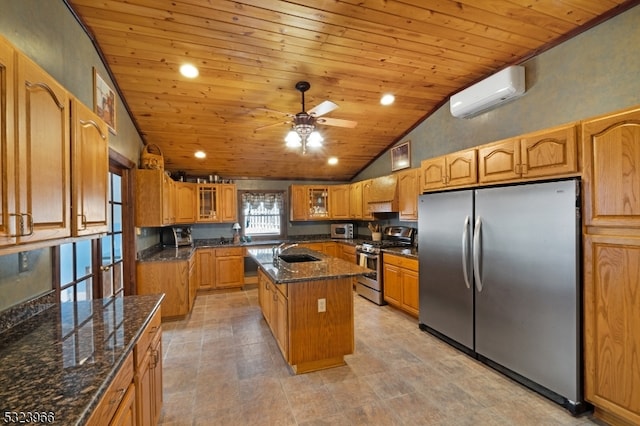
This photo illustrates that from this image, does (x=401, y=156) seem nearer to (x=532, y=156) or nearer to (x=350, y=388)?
(x=532, y=156)

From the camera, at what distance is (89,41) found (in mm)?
2584

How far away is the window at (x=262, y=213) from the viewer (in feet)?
20.6

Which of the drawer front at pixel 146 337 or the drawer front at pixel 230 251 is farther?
the drawer front at pixel 230 251

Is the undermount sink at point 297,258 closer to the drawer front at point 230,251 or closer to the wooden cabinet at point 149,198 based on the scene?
the wooden cabinet at point 149,198

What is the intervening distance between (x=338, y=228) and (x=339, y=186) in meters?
0.92

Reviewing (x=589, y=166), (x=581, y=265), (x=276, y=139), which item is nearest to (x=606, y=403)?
(x=581, y=265)

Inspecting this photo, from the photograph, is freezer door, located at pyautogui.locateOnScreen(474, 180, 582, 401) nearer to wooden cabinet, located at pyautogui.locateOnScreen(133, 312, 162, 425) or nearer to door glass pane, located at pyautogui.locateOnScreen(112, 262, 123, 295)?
wooden cabinet, located at pyautogui.locateOnScreen(133, 312, 162, 425)

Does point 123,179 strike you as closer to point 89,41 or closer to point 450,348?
point 89,41

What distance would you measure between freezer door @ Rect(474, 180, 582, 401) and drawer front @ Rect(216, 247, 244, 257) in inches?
→ 161

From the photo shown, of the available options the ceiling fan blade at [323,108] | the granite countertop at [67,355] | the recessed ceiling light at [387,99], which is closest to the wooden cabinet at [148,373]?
the granite countertop at [67,355]

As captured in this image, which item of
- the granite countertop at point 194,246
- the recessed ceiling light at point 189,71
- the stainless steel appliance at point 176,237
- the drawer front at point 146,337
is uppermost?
the recessed ceiling light at point 189,71

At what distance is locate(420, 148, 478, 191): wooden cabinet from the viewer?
9.61 feet

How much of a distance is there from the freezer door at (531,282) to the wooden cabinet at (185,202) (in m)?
4.69

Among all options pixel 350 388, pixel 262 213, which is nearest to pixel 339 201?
pixel 262 213
